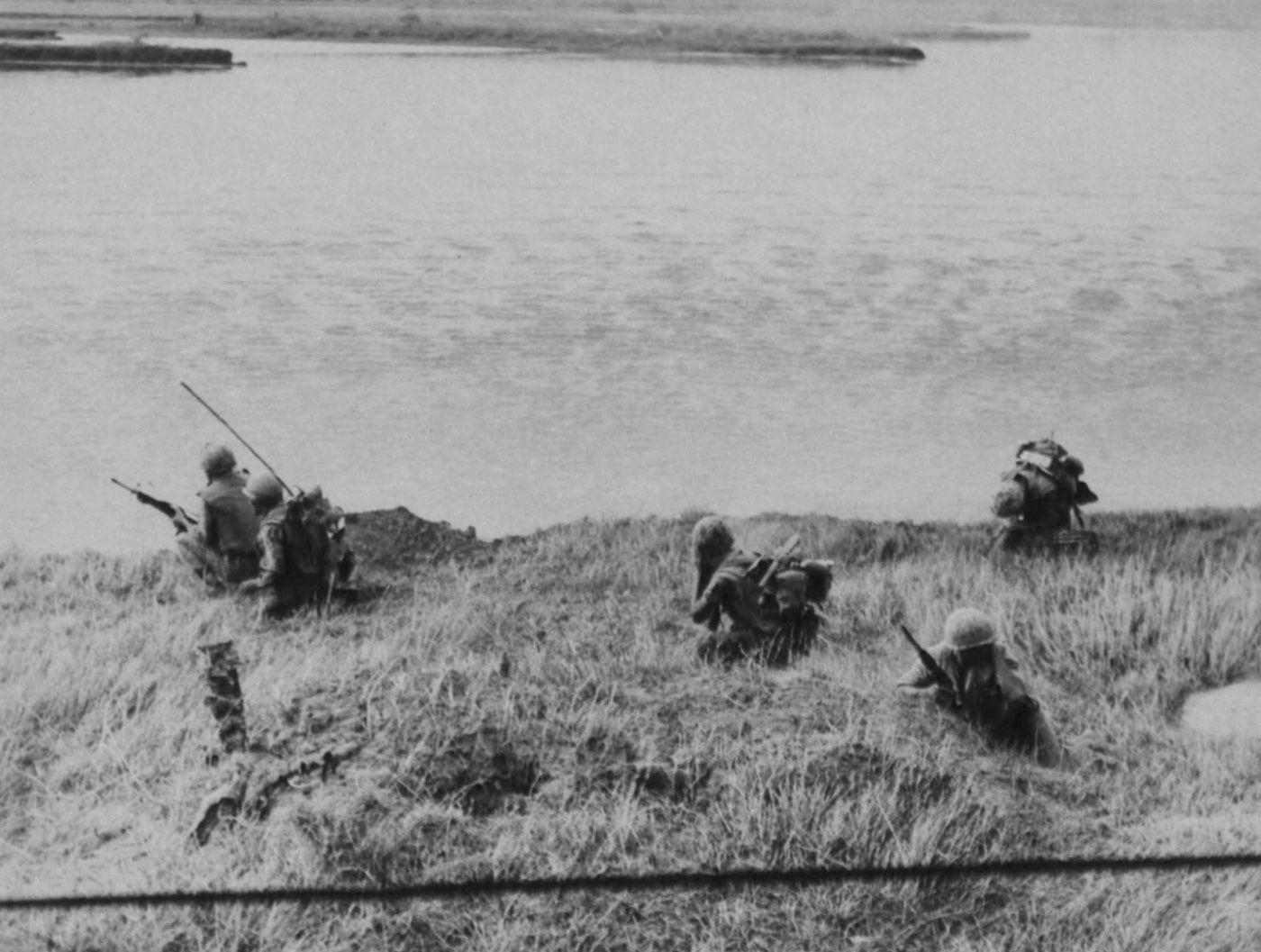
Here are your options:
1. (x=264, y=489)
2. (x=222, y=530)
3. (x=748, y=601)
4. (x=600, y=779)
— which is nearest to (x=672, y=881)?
(x=600, y=779)

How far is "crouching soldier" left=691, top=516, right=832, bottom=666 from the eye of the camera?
7348 mm

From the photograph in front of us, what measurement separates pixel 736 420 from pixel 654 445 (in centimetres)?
60

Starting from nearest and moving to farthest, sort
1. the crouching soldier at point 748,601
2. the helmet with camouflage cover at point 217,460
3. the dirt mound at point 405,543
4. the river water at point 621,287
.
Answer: the crouching soldier at point 748,601
the helmet with camouflage cover at point 217,460
the river water at point 621,287
the dirt mound at point 405,543

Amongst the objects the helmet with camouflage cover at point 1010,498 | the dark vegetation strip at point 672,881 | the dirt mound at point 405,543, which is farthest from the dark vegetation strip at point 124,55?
the helmet with camouflage cover at point 1010,498

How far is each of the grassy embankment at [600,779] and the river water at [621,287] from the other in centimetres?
146

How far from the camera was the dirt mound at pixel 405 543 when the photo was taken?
923 cm

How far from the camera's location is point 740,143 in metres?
10.9

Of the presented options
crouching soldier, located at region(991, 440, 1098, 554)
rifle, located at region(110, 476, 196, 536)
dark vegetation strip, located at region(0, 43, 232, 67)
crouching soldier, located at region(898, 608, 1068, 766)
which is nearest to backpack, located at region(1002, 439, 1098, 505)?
crouching soldier, located at region(991, 440, 1098, 554)

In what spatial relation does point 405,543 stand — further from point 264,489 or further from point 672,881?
point 672,881

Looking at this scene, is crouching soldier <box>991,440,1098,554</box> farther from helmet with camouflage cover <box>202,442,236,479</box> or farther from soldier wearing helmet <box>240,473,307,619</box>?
helmet with camouflage cover <box>202,442,236,479</box>

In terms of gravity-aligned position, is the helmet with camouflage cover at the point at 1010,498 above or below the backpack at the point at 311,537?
above

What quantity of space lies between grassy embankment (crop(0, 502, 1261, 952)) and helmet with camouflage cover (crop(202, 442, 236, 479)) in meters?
0.76

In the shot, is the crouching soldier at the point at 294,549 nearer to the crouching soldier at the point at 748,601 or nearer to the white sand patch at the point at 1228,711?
the crouching soldier at the point at 748,601

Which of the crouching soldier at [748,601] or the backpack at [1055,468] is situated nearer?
the crouching soldier at [748,601]
